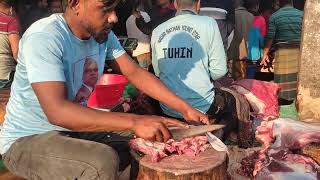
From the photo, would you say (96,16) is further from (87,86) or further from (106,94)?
(106,94)

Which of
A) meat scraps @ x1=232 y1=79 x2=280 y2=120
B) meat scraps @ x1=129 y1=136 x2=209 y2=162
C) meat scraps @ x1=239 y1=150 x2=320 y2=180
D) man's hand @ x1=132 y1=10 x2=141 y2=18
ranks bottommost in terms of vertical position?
meat scraps @ x1=232 y1=79 x2=280 y2=120

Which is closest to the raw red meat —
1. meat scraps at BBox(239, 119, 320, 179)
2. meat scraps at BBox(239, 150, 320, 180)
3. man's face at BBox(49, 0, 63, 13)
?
meat scraps at BBox(239, 119, 320, 179)

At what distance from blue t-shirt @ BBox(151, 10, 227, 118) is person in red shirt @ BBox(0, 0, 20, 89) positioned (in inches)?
89.5

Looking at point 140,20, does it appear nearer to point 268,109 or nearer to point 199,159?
point 268,109

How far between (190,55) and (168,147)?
2.08 m

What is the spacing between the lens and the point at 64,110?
3031 mm

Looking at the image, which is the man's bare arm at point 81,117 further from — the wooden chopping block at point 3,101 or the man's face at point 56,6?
the man's face at point 56,6

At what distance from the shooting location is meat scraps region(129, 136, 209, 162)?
11.8ft

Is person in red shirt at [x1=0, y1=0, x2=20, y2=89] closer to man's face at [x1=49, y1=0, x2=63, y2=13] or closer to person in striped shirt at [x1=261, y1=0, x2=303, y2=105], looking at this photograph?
man's face at [x1=49, y1=0, x2=63, y2=13]

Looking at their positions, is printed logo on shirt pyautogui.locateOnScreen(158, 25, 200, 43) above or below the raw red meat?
above

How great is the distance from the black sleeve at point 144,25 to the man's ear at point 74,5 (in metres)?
5.06

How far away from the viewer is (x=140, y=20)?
861 cm

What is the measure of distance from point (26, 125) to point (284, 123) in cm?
332

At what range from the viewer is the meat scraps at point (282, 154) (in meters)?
4.39
